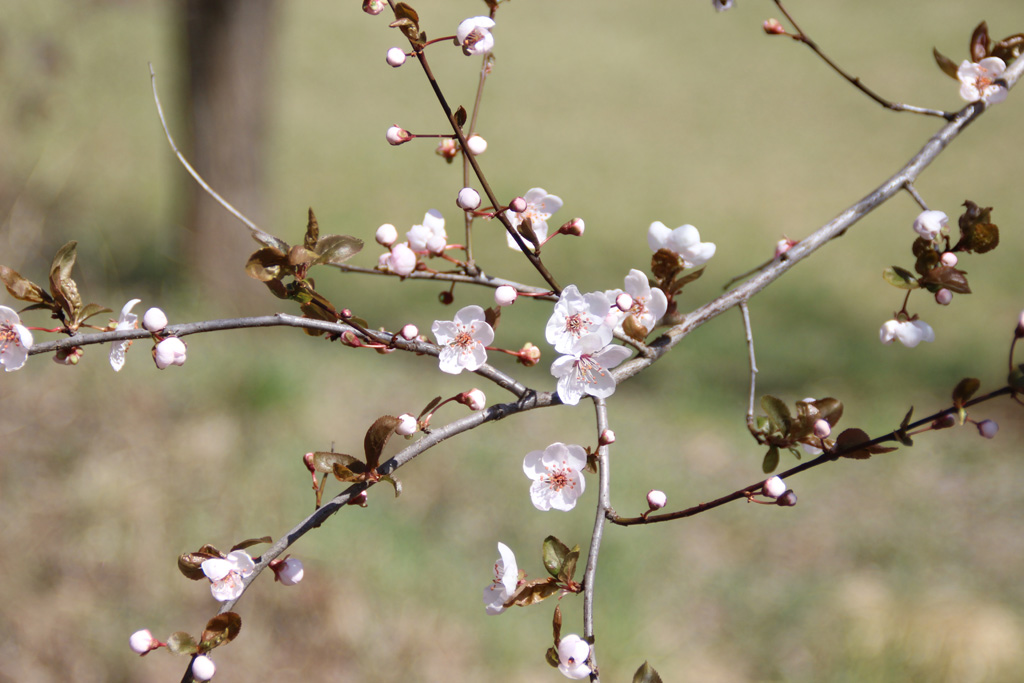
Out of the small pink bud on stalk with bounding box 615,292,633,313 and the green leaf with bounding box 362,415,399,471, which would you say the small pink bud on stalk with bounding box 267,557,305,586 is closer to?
the green leaf with bounding box 362,415,399,471

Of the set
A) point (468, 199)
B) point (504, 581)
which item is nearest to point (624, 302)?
point (468, 199)

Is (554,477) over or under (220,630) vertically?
over

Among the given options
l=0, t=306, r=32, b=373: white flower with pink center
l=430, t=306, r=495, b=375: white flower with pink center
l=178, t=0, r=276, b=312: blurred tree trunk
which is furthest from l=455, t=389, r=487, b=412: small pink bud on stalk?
l=178, t=0, r=276, b=312: blurred tree trunk

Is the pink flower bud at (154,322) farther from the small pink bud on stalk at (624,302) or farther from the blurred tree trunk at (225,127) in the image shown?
the blurred tree trunk at (225,127)

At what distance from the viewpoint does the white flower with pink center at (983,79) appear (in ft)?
3.11

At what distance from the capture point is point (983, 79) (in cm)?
97

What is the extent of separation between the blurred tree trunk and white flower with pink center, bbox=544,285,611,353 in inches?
145

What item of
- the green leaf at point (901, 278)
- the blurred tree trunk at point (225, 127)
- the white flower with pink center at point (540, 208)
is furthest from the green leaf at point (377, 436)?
the blurred tree trunk at point (225, 127)

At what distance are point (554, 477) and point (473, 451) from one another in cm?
254

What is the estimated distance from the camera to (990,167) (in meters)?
6.66

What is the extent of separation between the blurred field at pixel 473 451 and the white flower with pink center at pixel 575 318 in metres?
1.93

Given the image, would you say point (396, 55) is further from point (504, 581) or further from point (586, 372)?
point (504, 581)

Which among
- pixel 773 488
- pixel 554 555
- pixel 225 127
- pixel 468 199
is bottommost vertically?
pixel 225 127

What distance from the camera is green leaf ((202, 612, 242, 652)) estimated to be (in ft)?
2.26
